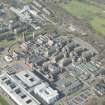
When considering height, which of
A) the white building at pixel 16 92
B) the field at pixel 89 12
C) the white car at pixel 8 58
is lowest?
the white building at pixel 16 92

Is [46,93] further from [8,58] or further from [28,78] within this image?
[8,58]

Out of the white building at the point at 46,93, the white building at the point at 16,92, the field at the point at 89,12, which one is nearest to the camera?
the white building at the point at 16,92

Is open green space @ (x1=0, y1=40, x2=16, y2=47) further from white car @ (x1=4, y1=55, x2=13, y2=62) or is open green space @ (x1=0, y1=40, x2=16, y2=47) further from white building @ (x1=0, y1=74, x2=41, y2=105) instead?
white building @ (x1=0, y1=74, x2=41, y2=105)

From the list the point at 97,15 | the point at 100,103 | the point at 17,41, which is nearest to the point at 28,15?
the point at 17,41

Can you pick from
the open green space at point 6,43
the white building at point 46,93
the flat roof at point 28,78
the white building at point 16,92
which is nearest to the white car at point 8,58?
the open green space at point 6,43

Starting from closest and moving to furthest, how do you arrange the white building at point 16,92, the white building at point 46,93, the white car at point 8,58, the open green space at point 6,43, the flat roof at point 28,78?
the white building at point 16,92, the white building at point 46,93, the flat roof at point 28,78, the white car at point 8,58, the open green space at point 6,43

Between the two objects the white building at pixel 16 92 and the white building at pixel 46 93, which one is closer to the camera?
the white building at pixel 16 92

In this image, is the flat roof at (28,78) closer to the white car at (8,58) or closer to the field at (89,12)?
the white car at (8,58)
